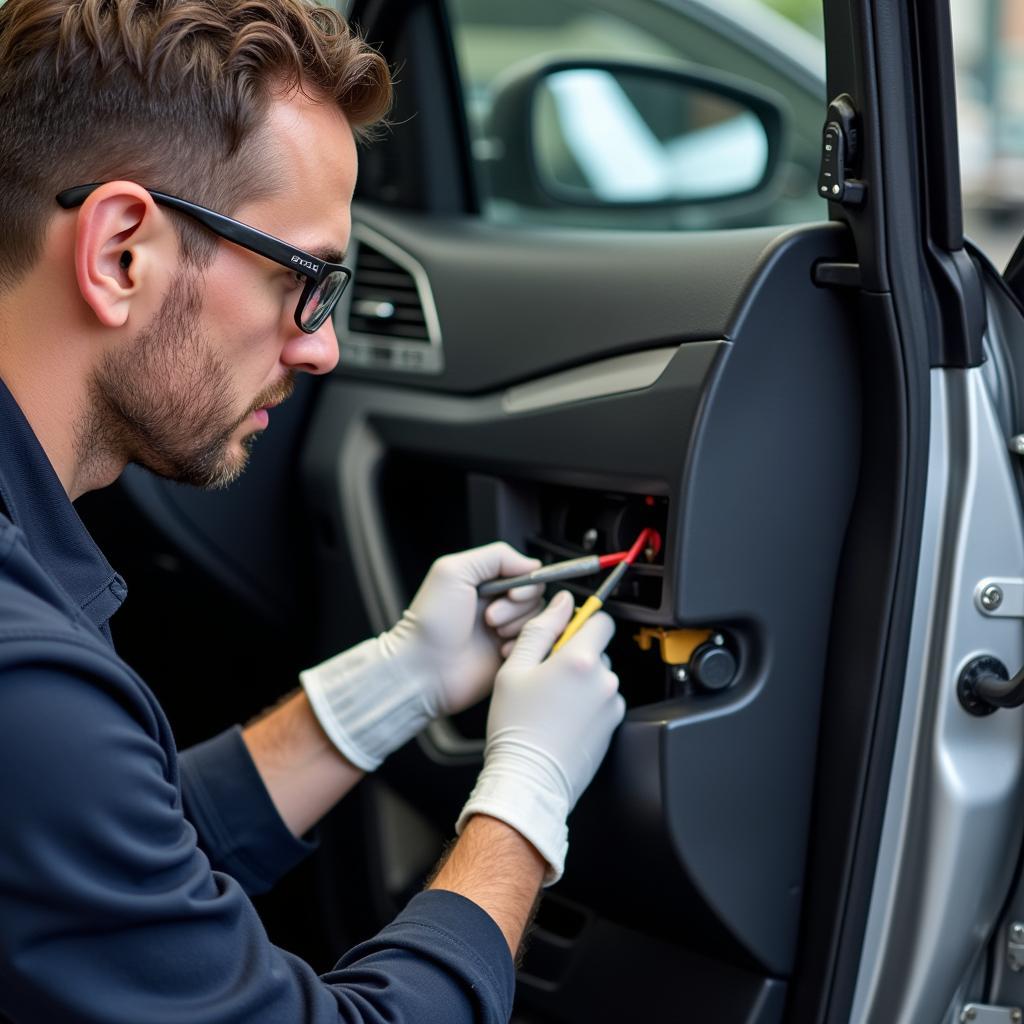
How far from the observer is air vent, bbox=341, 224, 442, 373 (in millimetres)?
1675

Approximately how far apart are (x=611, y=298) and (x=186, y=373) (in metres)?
0.47

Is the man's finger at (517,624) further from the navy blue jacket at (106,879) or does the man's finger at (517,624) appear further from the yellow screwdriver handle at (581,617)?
the navy blue jacket at (106,879)

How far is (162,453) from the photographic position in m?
1.18

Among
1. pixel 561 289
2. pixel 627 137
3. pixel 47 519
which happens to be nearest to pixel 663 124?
pixel 627 137

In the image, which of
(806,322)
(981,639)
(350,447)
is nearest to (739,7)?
(350,447)

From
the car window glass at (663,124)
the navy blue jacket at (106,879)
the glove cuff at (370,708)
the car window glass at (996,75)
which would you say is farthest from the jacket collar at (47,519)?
the car window glass at (996,75)

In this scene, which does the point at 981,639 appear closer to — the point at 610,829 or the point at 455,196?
the point at 610,829

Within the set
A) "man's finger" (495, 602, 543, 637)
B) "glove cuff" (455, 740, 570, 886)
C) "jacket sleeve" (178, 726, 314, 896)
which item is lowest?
"jacket sleeve" (178, 726, 314, 896)

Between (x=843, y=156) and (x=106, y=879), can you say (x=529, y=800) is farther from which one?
Result: (x=843, y=156)

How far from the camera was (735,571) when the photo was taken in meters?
1.27

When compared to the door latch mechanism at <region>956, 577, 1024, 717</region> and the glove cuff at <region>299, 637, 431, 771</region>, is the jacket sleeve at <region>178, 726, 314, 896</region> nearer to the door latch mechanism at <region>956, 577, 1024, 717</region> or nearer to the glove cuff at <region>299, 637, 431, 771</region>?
the glove cuff at <region>299, 637, 431, 771</region>

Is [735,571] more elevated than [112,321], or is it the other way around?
[112,321]

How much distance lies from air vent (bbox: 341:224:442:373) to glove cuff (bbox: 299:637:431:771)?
15.4 inches

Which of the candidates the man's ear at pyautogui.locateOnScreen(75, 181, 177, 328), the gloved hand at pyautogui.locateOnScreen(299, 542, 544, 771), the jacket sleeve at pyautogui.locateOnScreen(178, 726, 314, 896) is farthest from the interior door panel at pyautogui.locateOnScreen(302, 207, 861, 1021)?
the man's ear at pyautogui.locateOnScreen(75, 181, 177, 328)
